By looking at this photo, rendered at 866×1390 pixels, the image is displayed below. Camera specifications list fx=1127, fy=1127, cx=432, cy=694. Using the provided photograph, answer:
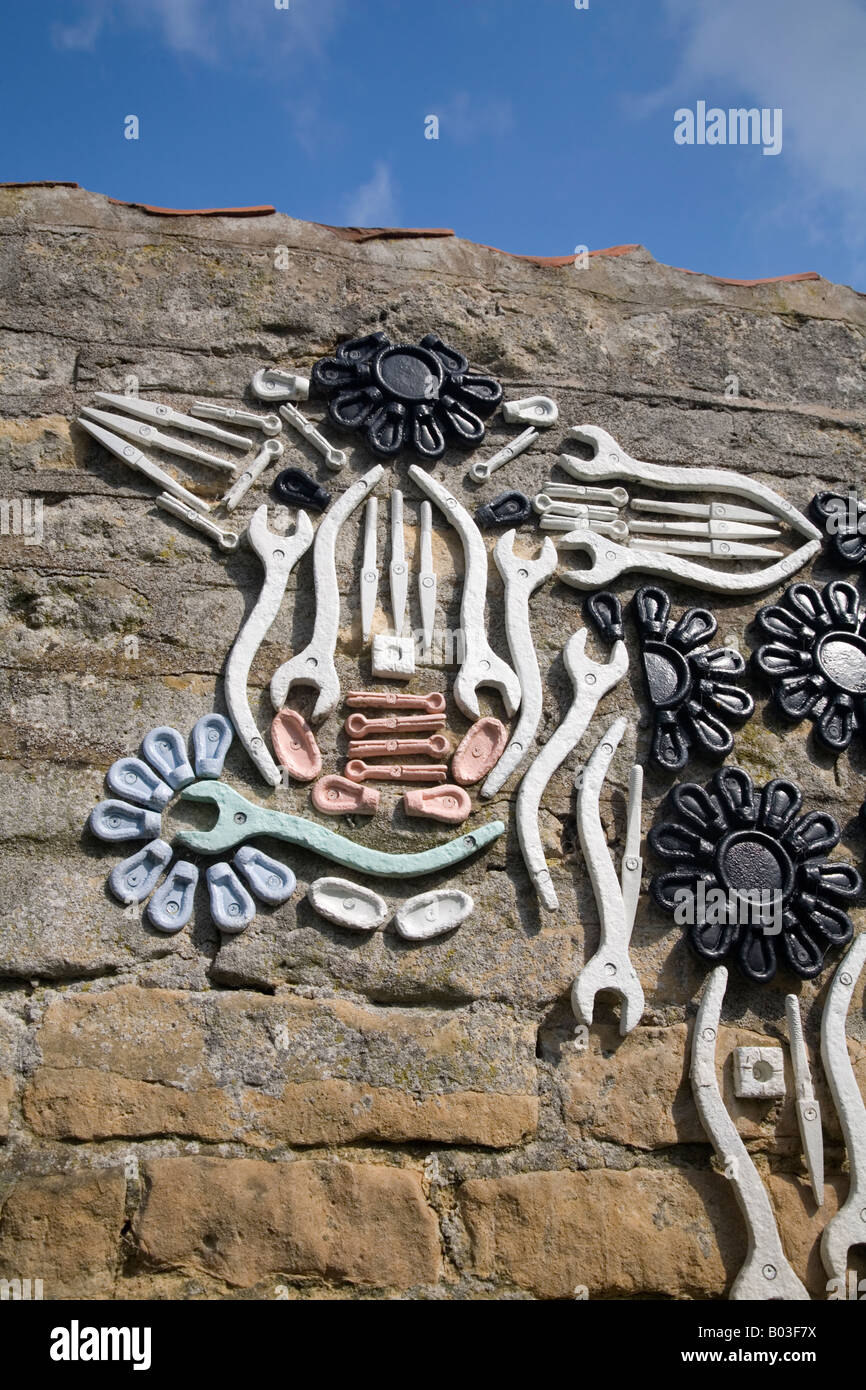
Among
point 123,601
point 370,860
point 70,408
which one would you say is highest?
point 70,408

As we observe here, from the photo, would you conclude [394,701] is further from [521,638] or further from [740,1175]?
[740,1175]

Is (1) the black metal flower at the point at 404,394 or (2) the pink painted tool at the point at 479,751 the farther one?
(1) the black metal flower at the point at 404,394

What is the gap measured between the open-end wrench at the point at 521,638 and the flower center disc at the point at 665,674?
0.33 meters

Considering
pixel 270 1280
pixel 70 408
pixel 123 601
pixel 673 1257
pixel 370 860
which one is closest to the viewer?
pixel 270 1280

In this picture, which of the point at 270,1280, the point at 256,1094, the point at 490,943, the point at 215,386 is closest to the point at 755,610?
the point at 490,943

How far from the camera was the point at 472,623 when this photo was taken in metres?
3.16

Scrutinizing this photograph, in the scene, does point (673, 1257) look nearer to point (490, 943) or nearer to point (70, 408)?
point (490, 943)

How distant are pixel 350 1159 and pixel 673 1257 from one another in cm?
79

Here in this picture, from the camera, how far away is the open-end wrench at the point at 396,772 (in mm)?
2943

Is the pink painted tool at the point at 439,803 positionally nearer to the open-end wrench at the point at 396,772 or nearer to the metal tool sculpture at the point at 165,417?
the open-end wrench at the point at 396,772

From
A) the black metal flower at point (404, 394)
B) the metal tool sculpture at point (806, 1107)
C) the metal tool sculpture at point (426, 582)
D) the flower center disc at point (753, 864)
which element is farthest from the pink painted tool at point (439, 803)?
the black metal flower at point (404, 394)

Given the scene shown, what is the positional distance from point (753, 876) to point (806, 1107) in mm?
588

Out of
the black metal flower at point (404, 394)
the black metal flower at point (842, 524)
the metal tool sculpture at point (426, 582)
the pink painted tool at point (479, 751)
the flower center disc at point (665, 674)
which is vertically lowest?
the pink painted tool at point (479, 751)

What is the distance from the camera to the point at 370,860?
283cm
